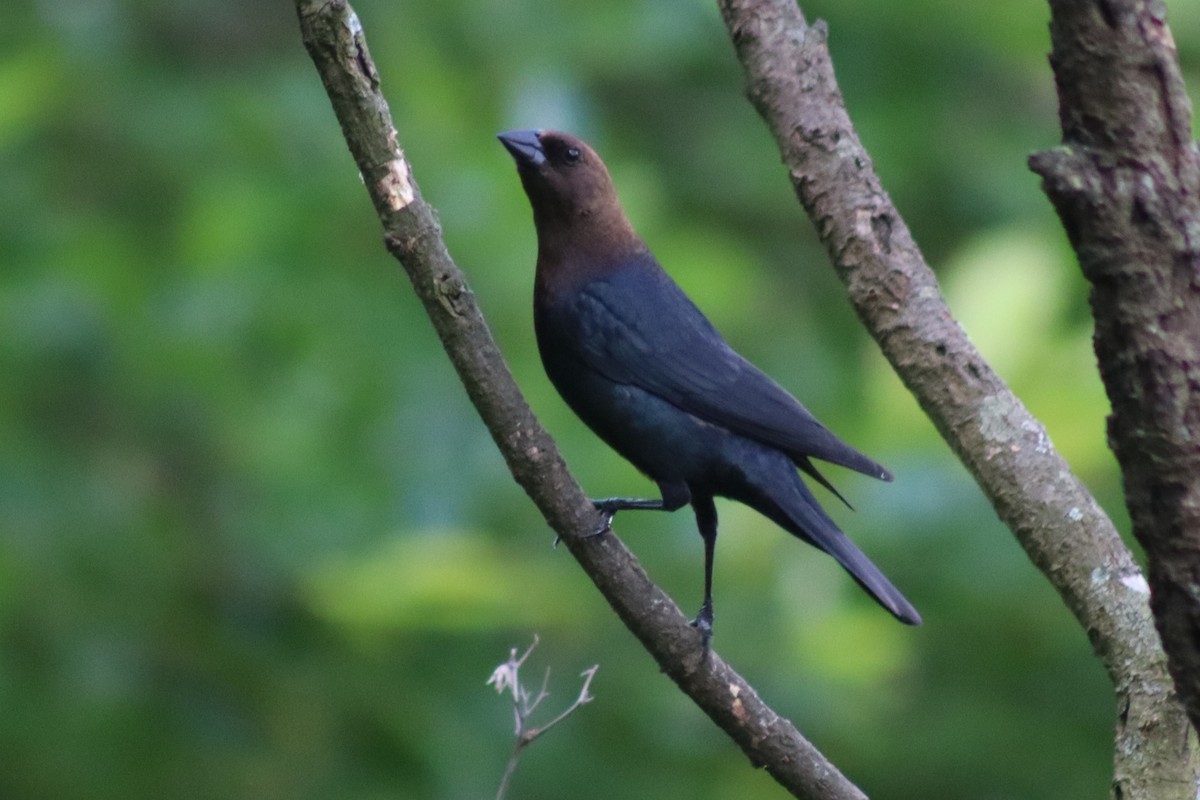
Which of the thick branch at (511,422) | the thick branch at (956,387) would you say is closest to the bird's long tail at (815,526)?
the thick branch at (956,387)

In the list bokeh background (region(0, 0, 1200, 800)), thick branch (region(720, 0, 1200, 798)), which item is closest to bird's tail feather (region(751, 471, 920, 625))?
thick branch (region(720, 0, 1200, 798))

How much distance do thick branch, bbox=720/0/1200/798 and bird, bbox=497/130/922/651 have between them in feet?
1.57

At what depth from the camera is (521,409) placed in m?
2.86

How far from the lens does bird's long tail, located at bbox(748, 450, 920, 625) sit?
3.35 metres

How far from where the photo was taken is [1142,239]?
1921mm

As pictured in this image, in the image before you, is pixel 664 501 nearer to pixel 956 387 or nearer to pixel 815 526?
pixel 815 526

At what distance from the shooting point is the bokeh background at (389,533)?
4.44 meters

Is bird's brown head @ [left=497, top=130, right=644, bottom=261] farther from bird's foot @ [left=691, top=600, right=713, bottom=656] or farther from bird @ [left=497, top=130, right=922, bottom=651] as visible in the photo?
bird's foot @ [left=691, top=600, right=713, bottom=656]

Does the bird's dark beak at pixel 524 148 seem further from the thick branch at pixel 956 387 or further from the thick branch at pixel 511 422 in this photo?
the thick branch at pixel 511 422

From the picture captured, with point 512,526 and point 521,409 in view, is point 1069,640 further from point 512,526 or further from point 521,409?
point 521,409

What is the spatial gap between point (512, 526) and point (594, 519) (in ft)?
5.70

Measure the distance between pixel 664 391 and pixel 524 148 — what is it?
0.84m

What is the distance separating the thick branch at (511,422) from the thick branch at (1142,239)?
1.05 m

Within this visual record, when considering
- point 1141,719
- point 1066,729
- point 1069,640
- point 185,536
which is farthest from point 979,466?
point 185,536
